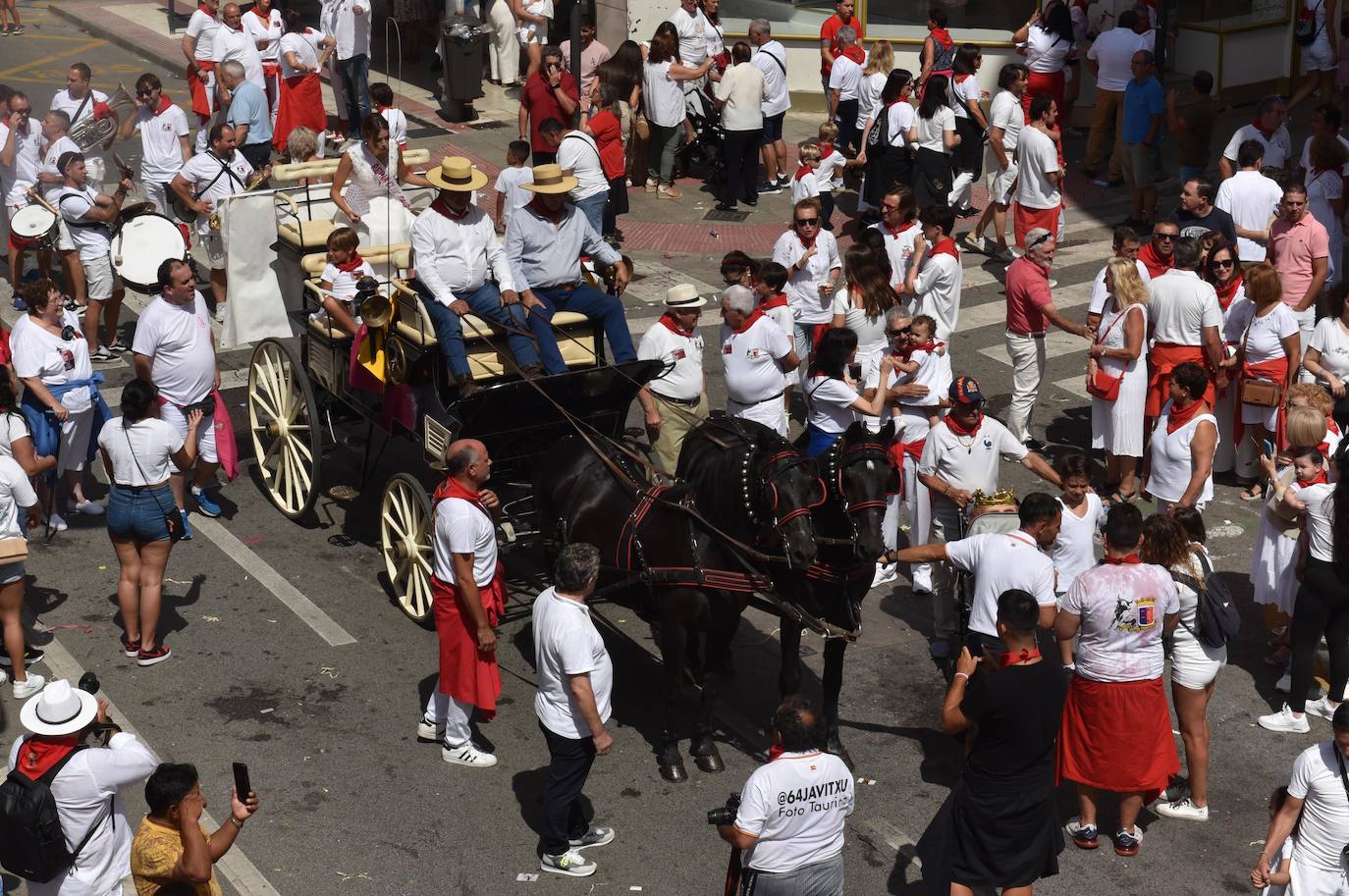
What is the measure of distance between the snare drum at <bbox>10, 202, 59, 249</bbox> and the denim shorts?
18.8 feet

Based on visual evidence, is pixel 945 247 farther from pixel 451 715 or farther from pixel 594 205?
pixel 451 715

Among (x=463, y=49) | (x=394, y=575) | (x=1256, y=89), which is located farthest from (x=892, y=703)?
(x=1256, y=89)

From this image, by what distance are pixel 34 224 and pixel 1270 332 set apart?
1026cm

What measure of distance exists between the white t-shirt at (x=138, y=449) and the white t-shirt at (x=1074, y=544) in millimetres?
5138

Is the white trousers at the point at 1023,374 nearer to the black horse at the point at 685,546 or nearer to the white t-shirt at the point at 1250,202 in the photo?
the white t-shirt at the point at 1250,202

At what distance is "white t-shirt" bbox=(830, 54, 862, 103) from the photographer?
62.6ft

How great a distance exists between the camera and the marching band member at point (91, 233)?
47.6ft

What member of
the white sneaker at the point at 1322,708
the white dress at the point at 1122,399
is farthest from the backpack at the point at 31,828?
the white dress at the point at 1122,399

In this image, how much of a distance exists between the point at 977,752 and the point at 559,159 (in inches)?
367

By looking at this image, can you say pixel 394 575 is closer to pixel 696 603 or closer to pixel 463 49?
pixel 696 603

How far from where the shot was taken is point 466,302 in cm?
1052

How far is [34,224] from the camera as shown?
14625 mm

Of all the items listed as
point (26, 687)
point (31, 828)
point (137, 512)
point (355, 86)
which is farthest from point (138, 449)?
point (355, 86)

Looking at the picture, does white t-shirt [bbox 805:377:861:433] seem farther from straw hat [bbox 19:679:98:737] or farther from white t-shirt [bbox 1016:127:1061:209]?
white t-shirt [bbox 1016:127:1061:209]
